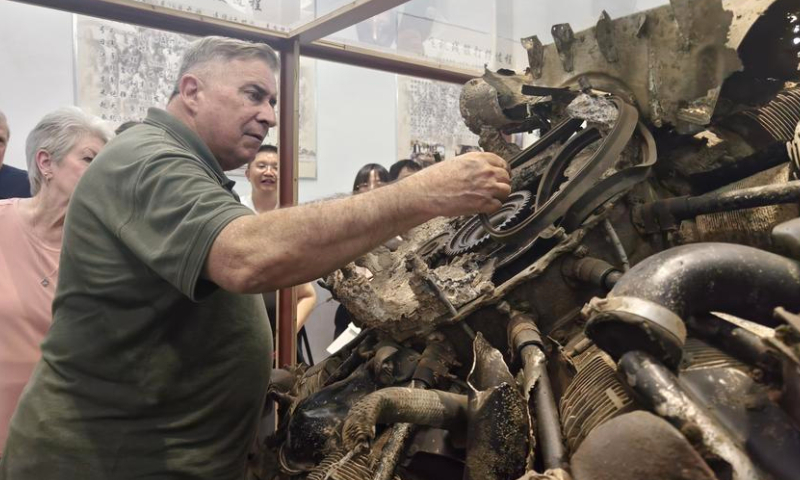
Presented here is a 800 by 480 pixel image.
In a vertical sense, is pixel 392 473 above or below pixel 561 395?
below

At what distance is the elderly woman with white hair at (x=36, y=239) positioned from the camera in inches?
97.7

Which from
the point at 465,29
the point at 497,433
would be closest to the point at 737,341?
the point at 497,433

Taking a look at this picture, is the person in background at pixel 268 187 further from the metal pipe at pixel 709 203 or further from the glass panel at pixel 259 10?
the metal pipe at pixel 709 203

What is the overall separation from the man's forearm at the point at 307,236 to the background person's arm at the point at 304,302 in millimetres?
2354

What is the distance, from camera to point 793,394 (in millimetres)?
1222

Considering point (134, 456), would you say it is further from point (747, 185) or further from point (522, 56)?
point (522, 56)

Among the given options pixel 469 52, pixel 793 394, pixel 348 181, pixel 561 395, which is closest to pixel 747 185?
pixel 561 395

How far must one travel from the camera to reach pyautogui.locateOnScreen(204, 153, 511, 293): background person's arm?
56.2 inches

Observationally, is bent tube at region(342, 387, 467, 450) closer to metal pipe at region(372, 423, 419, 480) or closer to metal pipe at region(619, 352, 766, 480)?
metal pipe at region(372, 423, 419, 480)

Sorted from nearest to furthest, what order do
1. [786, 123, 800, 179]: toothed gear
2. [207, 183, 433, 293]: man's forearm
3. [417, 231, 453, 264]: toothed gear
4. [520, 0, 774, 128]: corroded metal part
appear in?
[207, 183, 433, 293]: man's forearm, [786, 123, 800, 179]: toothed gear, [520, 0, 774, 128]: corroded metal part, [417, 231, 453, 264]: toothed gear

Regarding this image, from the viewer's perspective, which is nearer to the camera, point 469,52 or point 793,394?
point 793,394

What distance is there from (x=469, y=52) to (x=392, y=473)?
281 cm

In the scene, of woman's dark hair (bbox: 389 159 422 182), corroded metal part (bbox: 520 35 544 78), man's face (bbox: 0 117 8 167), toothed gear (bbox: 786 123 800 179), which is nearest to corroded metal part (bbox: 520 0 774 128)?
corroded metal part (bbox: 520 35 544 78)

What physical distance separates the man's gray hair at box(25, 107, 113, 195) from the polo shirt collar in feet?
2.94
